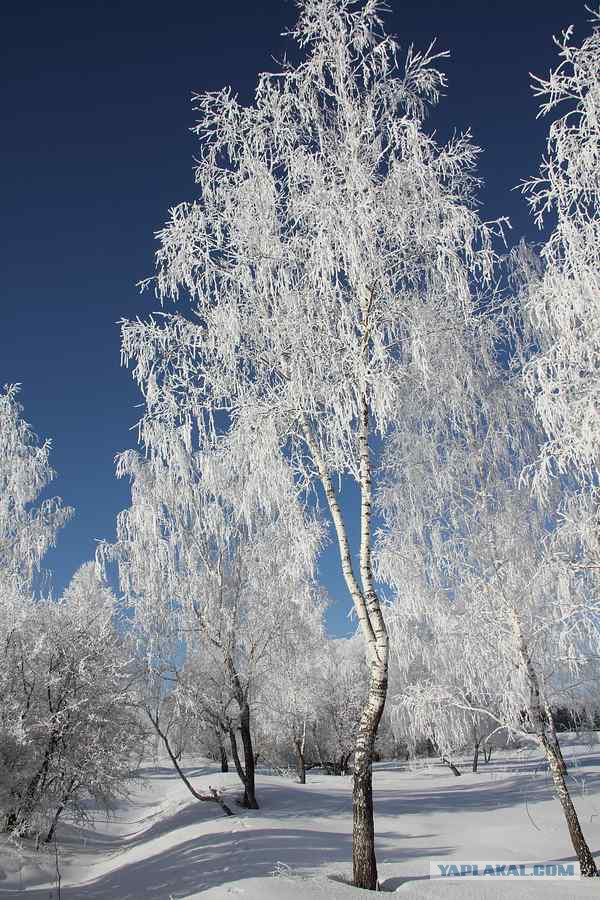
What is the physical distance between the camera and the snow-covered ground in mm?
6809

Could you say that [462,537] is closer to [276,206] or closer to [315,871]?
[315,871]

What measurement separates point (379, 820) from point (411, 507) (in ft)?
34.0

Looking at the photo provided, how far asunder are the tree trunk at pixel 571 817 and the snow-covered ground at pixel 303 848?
Result: 0.89 metres

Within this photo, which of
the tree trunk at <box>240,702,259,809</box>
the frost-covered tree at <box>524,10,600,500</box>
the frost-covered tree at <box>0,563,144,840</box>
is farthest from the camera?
the tree trunk at <box>240,702,259,809</box>

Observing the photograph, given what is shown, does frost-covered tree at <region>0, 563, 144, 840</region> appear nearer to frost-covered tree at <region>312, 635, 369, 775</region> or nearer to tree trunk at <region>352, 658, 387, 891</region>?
tree trunk at <region>352, 658, 387, 891</region>

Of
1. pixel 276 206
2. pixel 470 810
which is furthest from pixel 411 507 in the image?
pixel 470 810

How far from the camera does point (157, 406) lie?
8625 millimetres

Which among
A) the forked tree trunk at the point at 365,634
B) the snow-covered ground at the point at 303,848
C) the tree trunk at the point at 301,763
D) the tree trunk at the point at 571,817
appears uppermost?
the forked tree trunk at the point at 365,634

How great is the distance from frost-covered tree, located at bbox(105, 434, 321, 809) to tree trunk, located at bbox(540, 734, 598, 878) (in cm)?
693

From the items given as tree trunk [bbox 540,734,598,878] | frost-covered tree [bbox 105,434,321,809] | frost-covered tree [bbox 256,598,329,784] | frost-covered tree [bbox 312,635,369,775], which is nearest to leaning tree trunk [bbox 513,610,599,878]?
tree trunk [bbox 540,734,598,878]

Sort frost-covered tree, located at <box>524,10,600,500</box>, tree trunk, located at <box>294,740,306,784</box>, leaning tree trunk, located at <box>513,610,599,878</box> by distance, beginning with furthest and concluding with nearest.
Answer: tree trunk, located at <box>294,740,306,784</box>, leaning tree trunk, located at <box>513,610,599,878</box>, frost-covered tree, located at <box>524,10,600,500</box>

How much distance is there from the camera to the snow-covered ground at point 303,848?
681 centimetres

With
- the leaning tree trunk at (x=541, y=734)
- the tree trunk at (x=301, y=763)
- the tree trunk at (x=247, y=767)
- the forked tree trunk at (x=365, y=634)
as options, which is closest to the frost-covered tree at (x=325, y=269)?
the forked tree trunk at (x=365, y=634)

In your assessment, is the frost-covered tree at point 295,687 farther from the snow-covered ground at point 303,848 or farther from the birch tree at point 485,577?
the birch tree at point 485,577
